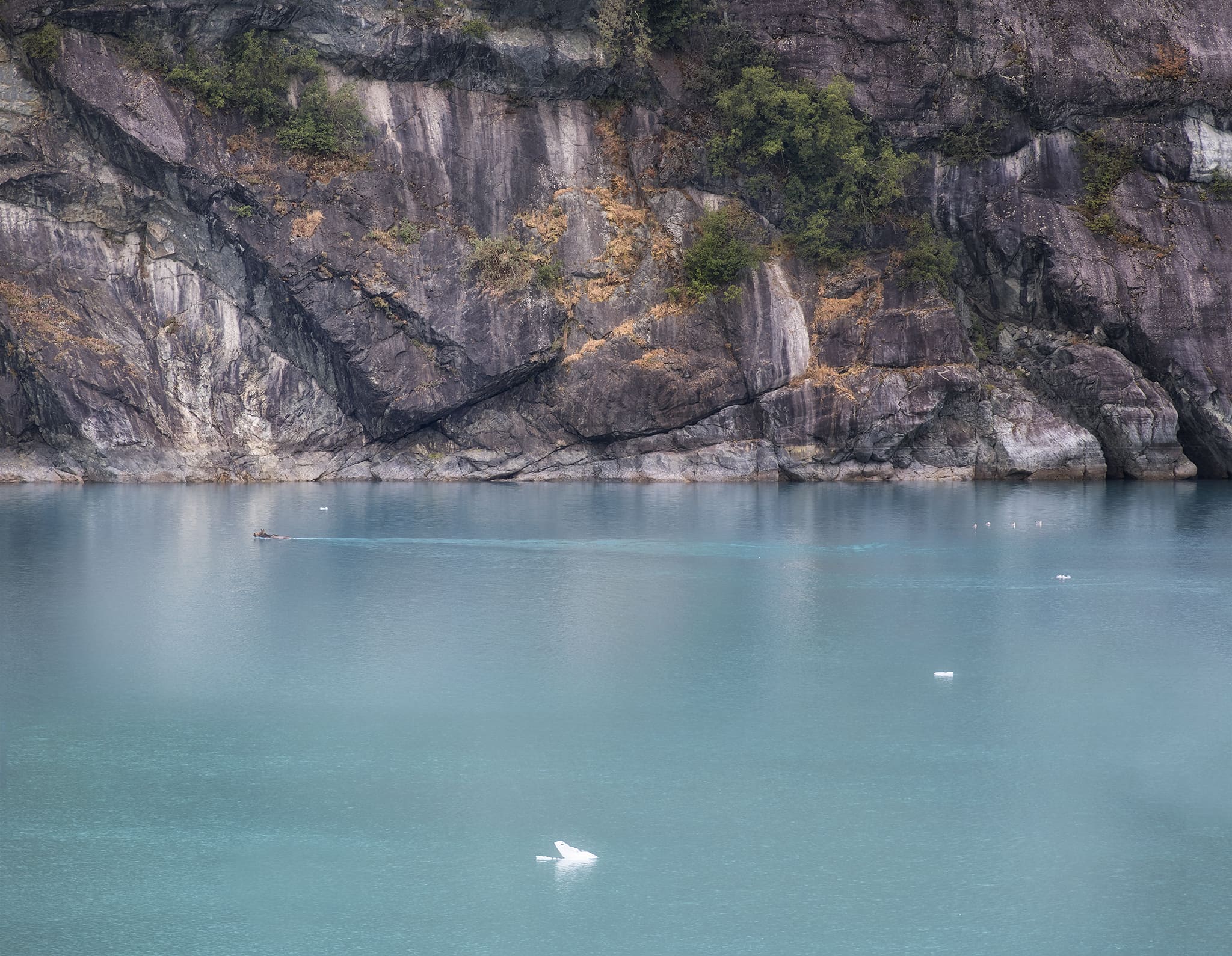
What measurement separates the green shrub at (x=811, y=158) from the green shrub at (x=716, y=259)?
2.83 metres

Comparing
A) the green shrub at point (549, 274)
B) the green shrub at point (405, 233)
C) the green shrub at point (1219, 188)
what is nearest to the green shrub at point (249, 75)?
the green shrub at point (405, 233)

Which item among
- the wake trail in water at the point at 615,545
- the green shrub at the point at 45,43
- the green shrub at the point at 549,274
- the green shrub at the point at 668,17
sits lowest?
the wake trail in water at the point at 615,545

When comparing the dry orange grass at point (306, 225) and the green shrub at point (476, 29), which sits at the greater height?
the green shrub at point (476, 29)

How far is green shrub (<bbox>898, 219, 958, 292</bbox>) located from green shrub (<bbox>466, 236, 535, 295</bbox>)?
1619 centimetres

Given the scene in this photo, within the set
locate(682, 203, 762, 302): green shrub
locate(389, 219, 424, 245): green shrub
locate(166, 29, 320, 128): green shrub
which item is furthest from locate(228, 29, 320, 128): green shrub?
locate(682, 203, 762, 302): green shrub

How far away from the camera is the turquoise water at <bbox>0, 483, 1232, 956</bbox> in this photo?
28.5 feet

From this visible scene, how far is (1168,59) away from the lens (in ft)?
170

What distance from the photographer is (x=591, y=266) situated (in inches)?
2009

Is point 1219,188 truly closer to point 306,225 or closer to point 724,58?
point 724,58

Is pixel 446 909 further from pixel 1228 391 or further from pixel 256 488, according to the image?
pixel 1228 391

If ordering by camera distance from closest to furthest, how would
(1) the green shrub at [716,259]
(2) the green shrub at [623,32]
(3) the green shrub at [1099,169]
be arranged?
(1) the green shrub at [716,259] → (2) the green shrub at [623,32] → (3) the green shrub at [1099,169]

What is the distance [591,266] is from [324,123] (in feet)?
40.3

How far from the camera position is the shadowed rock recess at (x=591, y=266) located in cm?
4678

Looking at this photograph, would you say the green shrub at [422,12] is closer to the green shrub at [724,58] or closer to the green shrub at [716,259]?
the green shrub at [724,58]
